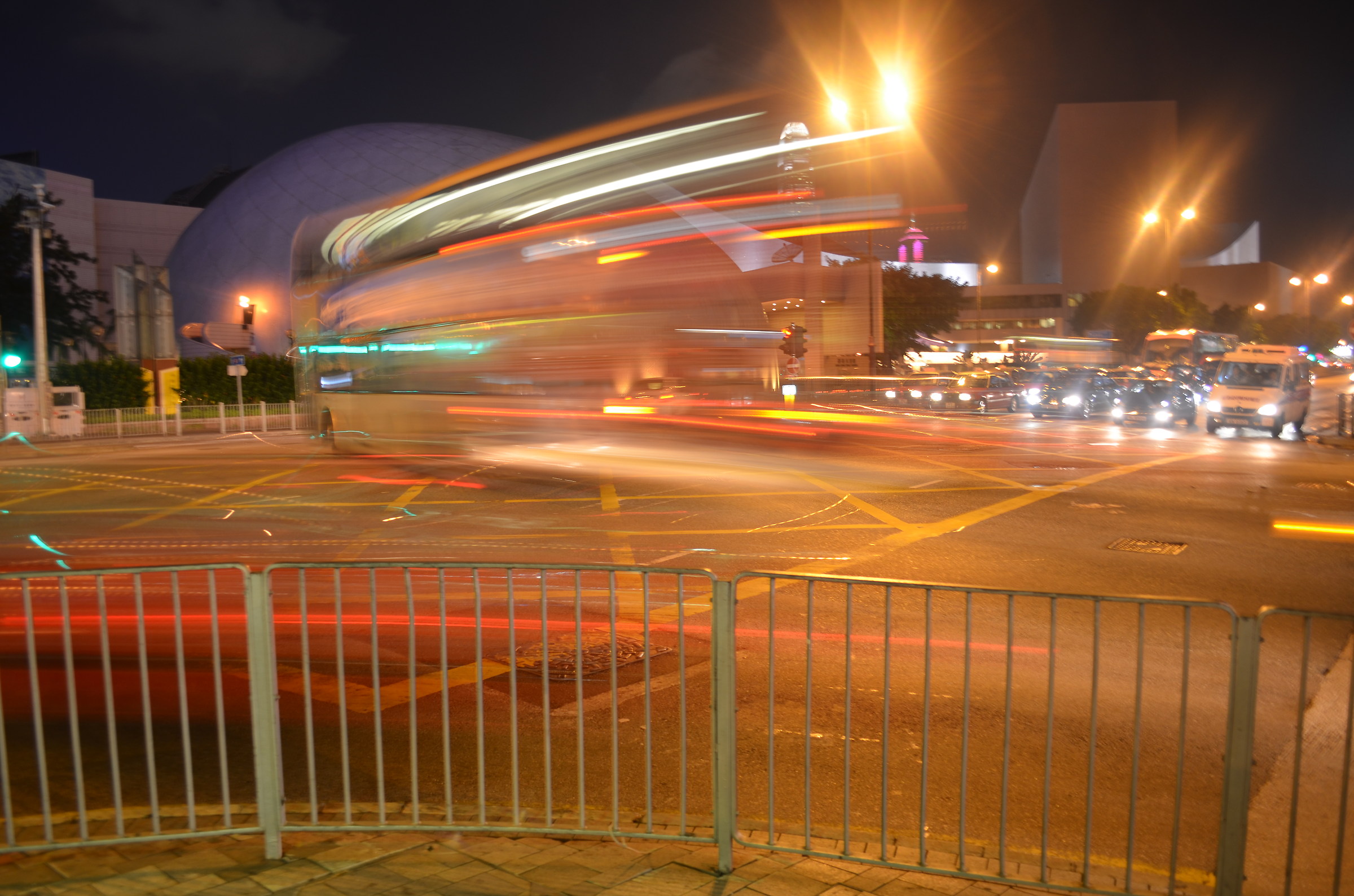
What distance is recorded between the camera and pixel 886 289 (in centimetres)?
6862

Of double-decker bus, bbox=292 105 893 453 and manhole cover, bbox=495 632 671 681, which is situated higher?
double-decker bus, bbox=292 105 893 453

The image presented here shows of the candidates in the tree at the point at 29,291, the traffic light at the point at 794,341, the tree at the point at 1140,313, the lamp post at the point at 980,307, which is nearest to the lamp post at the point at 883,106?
the traffic light at the point at 794,341

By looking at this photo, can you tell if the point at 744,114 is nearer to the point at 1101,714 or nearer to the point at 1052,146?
the point at 1101,714

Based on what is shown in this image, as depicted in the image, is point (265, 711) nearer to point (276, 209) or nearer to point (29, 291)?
point (29, 291)

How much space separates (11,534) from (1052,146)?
5289 inches

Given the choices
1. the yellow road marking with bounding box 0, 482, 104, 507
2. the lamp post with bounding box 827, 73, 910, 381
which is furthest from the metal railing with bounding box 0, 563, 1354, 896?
the lamp post with bounding box 827, 73, 910, 381

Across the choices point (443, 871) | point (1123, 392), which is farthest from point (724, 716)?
point (1123, 392)

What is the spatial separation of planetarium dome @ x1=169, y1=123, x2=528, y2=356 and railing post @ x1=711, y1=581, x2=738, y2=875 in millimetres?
66850

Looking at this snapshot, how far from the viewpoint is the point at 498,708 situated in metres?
6.16

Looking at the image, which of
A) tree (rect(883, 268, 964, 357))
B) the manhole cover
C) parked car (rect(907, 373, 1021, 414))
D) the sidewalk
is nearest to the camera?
the sidewalk

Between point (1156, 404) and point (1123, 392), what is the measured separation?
1.67 meters

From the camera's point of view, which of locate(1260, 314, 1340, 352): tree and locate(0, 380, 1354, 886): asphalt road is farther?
locate(1260, 314, 1340, 352): tree

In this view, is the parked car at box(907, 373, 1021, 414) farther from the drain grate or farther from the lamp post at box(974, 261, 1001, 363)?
the lamp post at box(974, 261, 1001, 363)

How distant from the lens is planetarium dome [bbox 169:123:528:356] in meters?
68.2
